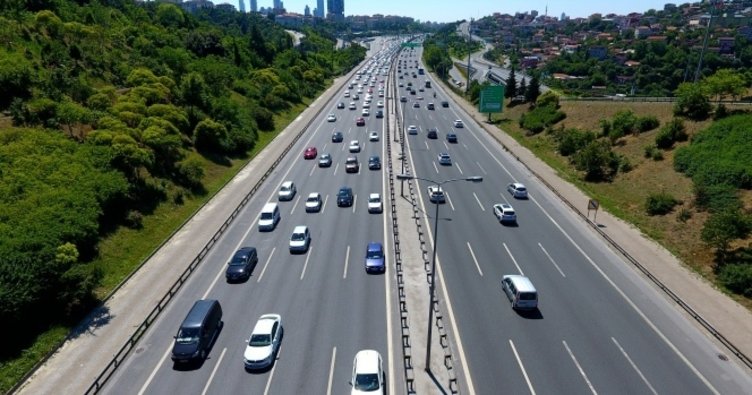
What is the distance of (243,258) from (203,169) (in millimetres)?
28508

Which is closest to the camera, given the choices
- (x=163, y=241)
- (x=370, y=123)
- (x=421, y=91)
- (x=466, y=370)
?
(x=466, y=370)

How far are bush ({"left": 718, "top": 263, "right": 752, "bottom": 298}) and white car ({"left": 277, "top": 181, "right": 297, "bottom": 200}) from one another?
4333 cm

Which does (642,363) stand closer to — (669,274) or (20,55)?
(669,274)

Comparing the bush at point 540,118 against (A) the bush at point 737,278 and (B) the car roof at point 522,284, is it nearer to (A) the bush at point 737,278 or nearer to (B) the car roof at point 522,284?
(A) the bush at point 737,278

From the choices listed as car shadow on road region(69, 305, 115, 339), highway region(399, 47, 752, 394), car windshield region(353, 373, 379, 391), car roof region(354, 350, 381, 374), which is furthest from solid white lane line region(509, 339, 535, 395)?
car shadow on road region(69, 305, 115, 339)

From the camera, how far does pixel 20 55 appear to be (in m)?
63.1

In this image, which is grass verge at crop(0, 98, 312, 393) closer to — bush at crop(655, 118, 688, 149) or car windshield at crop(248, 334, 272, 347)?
car windshield at crop(248, 334, 272, 347)

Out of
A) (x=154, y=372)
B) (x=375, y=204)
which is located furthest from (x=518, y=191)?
(x=154, y=372)

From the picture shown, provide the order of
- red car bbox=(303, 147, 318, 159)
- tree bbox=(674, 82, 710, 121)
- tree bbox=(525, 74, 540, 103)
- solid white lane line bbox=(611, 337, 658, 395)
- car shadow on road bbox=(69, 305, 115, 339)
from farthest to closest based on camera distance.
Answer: tree bbox=(525, 74, 540, 103) → red car bbox=(303, 147, 318, 159) → tree bbox=(674, 82, 710, 121) → car shadow on road bbox=(69, 305, 115, 339) → solid white lane line bbox=(611, 337, 658, 395)

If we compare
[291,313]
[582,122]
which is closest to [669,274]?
[291,313]

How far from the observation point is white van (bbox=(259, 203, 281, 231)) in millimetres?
45250

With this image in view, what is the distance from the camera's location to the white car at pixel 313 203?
50188 mm

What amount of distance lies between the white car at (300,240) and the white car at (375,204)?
370 inches

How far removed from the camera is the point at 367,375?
24.0 meters
